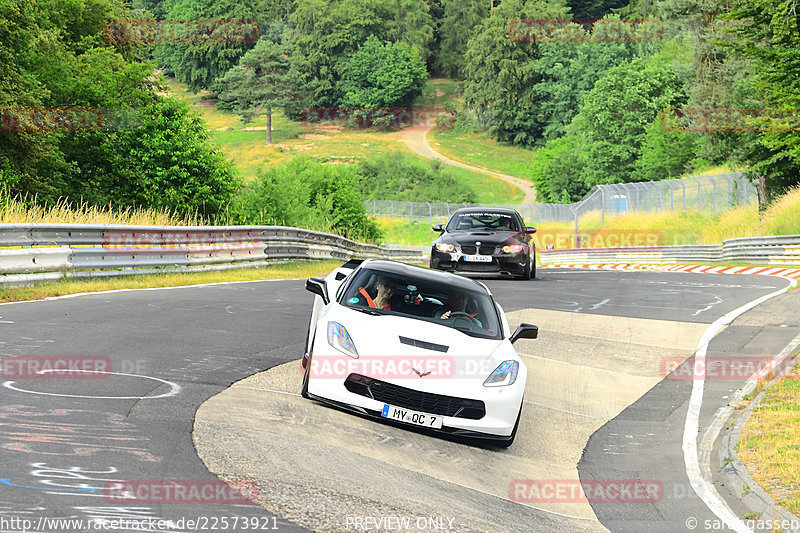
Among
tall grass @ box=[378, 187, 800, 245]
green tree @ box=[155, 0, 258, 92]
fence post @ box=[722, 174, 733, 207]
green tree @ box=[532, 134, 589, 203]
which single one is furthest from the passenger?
green tree @ box=[155, 0, 258, 92]

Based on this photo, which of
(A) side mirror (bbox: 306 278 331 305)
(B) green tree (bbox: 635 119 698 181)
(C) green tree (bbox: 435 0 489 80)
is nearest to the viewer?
(A) side mirror (bbox: 306 278 331 305)

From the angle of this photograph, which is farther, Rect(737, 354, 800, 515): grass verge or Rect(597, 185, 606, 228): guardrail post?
Rect(597, 185, 606, 228): guardrail post

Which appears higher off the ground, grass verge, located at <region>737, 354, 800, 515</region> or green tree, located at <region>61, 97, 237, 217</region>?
green tree, located at <region>61, 97, 237, 217</region>

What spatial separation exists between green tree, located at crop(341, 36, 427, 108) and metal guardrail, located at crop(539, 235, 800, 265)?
3720 inches

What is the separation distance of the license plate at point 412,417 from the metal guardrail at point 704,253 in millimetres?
28227

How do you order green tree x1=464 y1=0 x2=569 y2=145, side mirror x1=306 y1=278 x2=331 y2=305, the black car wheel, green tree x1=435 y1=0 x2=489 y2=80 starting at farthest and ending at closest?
green tree x1=435 y1=0 x2=489 y2=80
green tree x1=464 y1=0 x2=569 y2=145
the black car wheel
side mirror x1=306 y1=278 x2=331 y2=305

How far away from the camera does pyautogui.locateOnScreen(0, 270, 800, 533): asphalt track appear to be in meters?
5.67

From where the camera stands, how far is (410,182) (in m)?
106

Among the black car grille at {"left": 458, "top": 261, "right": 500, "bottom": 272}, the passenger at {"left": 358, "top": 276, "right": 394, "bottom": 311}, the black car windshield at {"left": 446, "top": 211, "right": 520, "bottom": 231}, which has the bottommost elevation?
the black car grille at {"left": 458, "top": 261, "right": 500, "bottom": 272}

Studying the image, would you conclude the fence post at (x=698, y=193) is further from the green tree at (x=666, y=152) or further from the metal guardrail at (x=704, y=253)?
the green tree at (x=666, y=152)

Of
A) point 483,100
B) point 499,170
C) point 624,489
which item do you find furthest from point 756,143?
point 483,100

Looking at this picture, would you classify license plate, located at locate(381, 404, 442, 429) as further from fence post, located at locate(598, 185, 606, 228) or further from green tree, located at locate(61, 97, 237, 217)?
fence post, located at locate(598, 185, 606, 228)

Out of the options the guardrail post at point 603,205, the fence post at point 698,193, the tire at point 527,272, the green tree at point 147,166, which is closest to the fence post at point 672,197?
the fence post at point 698,193

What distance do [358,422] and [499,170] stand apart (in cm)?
11973
